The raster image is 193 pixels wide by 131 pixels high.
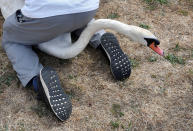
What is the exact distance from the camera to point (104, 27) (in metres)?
2.71

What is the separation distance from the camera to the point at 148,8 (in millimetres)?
3863

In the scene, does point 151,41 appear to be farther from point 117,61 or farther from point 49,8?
point 49,8

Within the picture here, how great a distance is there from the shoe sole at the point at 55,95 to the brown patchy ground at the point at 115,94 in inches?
3.9

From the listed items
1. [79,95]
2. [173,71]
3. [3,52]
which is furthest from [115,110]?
[3,52]

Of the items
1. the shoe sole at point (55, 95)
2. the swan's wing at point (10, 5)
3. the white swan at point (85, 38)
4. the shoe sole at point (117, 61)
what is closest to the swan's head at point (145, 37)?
the white swan at point (85, 38)

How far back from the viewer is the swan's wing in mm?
3052

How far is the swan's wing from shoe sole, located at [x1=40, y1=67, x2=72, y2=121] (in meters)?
0.79

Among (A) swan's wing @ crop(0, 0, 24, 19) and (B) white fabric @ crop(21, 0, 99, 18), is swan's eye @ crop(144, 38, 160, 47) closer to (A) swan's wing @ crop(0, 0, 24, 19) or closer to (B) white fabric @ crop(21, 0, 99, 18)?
(B) white fabric @ crop(21, 0, 99, 18)

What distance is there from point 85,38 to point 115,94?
0.56 meters

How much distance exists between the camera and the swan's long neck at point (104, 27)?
262 cm

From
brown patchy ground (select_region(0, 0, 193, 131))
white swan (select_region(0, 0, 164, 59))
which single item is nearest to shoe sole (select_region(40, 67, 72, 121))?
brown patchy ground (select_region(0, 0, 193, 131))

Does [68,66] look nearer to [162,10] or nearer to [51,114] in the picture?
[51,114]

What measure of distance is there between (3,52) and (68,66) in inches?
26.6

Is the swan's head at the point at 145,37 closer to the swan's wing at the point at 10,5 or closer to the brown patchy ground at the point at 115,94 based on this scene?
the brown patchy ground at the point at 115,94
